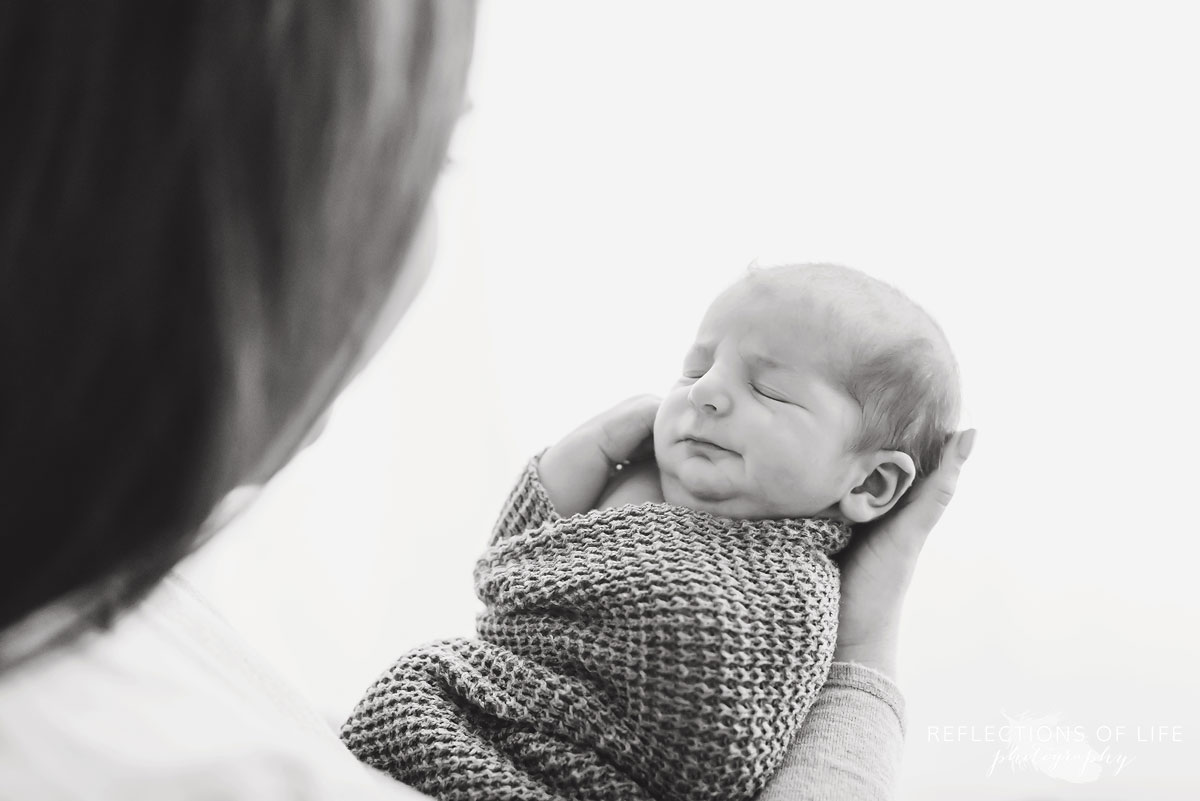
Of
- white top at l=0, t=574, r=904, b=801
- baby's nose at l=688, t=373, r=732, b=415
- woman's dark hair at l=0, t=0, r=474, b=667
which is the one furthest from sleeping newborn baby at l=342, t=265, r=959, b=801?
woman's dark hair at l=0, t=0, r=474, b=667

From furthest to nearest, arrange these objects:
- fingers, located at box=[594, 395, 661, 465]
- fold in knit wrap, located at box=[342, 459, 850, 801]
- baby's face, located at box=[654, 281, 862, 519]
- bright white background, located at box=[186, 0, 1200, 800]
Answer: bright white background, located at box=[186, 0, 1200, 800] → fingers, located at box=[594, 395, 661, 465] → baby's face, located at box=[654, 281, 862, 519] → fold in knit wrap, located at box=[342, 459, 850, 801]

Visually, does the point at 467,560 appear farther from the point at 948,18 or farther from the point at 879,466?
the point at 948,18

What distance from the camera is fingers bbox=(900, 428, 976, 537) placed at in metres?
0.99

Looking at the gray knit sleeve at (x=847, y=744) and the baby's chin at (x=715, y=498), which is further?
the baby's chin at (x=715, y=498)

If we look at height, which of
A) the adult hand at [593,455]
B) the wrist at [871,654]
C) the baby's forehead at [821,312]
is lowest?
the wrist at [871,654]

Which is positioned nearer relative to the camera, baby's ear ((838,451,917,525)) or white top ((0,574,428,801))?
white top ((0,574,428,801))

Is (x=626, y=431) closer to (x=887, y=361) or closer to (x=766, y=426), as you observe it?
(x=766, y=426)

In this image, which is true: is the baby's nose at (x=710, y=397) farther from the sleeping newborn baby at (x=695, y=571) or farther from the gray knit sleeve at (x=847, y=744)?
the gray knit sleeve at (x=847, y=744)

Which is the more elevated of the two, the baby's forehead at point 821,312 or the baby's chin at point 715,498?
the baby's forehead at point 821,312

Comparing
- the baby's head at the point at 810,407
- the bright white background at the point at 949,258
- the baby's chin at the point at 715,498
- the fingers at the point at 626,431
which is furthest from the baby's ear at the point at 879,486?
the bright white background at the point at 949,258

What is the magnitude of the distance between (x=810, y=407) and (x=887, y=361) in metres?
0.09

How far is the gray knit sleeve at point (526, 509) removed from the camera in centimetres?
101

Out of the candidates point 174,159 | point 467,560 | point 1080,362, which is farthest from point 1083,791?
point 174,159

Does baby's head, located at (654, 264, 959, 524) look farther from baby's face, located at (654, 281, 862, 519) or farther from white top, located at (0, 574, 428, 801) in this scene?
white top, located at (0, 574, 428, 801)
